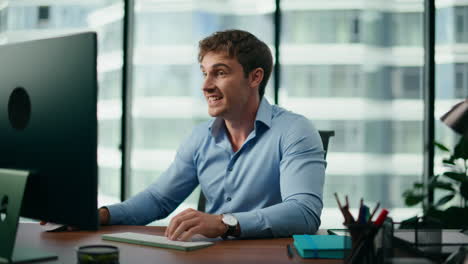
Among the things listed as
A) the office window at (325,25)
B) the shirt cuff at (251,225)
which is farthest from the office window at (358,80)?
the shirt cuff at (251,225)

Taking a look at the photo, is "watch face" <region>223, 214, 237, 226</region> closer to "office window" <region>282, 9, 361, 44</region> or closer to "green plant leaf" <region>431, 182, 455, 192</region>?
"green plant leaf" <region>431, 182, 455, 192</region>

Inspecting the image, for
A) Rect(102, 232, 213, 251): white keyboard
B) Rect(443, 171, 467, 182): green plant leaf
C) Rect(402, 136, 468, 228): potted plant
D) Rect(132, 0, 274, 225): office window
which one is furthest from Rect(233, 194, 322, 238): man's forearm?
Rect(132, 0, 274, 225): office window

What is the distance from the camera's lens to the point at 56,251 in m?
1.23

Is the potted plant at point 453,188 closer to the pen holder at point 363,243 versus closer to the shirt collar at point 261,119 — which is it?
the shirt collar at point 261,119

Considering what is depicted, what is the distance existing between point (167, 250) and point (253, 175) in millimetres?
615

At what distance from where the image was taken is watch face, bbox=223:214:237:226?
4.51ft

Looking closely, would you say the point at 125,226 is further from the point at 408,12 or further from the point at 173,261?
the point at 408,12

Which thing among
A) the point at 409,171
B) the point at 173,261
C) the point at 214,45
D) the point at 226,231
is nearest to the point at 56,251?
the point at 173,261

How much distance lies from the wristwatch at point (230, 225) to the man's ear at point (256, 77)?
72cm

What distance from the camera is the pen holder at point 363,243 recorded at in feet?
3.11

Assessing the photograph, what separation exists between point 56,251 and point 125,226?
39cm

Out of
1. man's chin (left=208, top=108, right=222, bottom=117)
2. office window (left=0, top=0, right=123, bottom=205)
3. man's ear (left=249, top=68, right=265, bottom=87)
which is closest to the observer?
man's chin (left=208, top=108, right=222, bottom=117)

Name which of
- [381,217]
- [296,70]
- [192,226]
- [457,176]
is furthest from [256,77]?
[296,70]

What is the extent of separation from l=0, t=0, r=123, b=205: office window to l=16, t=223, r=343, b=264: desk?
9.92ft
